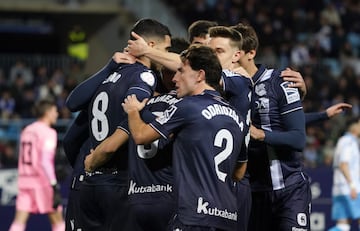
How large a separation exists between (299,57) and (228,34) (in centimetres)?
1903

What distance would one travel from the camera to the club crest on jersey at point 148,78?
8.33 metres

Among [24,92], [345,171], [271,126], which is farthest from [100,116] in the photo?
[24,92]

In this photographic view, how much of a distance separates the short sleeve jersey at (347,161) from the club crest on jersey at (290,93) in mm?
6137

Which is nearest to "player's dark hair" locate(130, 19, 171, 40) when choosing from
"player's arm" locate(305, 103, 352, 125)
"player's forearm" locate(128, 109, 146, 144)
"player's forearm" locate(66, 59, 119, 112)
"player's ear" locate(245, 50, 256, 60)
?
"player's forearm" locate(66, 59, 119, 112)

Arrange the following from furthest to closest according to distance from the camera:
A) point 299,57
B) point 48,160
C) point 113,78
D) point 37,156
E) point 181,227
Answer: point 299,57 → point 37,156 → point 48,160 → point 113,78 → point 181,227

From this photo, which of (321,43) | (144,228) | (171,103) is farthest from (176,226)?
(321,43)

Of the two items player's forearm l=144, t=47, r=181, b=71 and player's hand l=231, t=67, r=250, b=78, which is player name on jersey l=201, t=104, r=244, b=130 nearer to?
player's forearm l=144, t=47, r=181, b=71

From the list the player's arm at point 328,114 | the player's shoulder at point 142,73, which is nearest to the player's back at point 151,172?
the player's shoulder at point 142,73

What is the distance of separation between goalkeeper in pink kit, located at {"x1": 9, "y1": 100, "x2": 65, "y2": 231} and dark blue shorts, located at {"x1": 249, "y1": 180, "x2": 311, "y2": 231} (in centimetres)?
568

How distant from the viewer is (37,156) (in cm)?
1462

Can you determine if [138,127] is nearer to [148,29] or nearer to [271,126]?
[148,29]

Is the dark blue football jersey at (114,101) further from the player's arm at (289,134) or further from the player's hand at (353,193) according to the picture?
the player's hand at (353,193)

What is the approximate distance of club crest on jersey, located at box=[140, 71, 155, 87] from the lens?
8.33m

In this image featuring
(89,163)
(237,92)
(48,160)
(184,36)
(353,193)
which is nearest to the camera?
(237,92)
